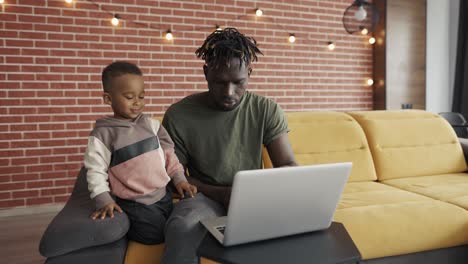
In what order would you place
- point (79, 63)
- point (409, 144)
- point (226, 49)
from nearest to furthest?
point (226, 49) < point (409, 144) < point (79, 63)

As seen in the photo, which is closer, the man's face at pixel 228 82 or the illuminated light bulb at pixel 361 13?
the man's face at pixel 228 82

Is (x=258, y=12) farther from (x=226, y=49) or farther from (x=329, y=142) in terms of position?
(x=226, y=49)

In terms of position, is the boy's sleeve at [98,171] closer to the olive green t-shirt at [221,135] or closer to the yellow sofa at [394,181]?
the yellow sofa at [394,181]

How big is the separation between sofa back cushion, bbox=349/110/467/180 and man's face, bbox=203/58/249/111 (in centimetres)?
115

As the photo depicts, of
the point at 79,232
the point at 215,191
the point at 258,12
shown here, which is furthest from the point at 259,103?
the point at 258,12

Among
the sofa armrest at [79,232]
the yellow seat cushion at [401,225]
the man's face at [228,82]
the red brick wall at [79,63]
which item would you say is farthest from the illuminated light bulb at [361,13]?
the sofa armrest at [79,232]

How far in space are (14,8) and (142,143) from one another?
217 centimetres

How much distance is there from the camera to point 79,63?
10.2 ft

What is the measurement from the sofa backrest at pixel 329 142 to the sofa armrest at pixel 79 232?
44.5 inches

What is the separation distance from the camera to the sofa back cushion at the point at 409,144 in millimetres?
2318

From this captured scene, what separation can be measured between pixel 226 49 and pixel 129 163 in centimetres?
57

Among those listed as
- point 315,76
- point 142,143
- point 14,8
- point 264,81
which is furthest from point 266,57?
point 142,143

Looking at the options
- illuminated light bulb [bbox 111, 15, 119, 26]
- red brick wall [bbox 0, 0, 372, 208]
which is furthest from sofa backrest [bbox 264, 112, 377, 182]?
illuminated light bulb [bbox 111, 15, 119, 26]

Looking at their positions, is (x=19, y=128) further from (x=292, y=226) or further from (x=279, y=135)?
(x=292, y=226)
